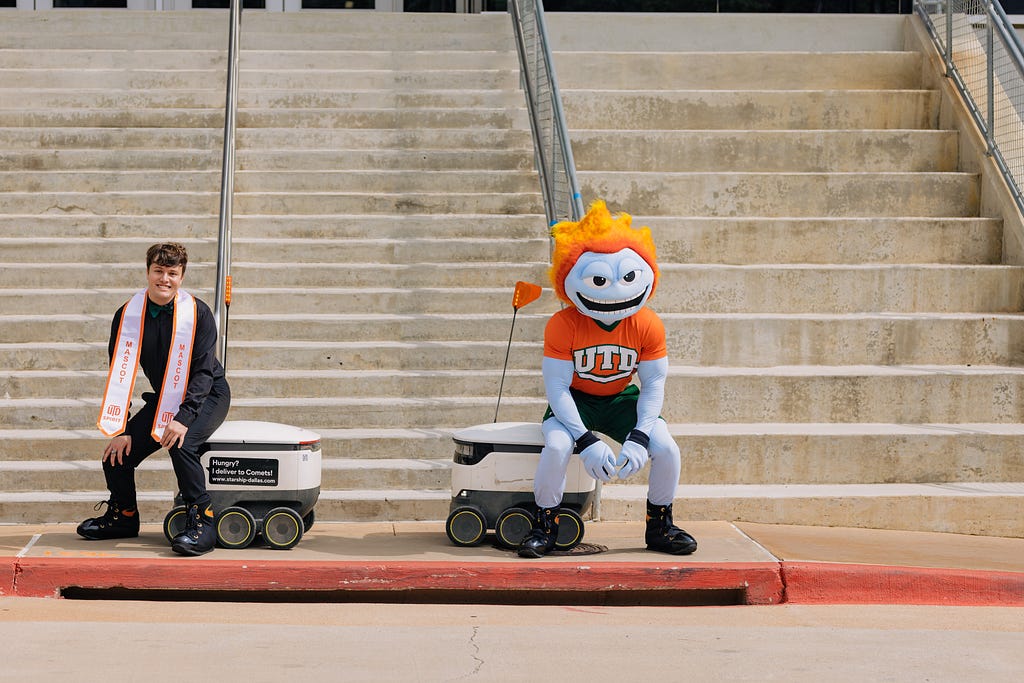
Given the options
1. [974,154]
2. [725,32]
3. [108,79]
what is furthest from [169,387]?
[725,32]

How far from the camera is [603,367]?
6.11m

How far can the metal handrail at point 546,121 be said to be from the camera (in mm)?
8328

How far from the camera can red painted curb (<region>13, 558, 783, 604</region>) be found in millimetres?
5777

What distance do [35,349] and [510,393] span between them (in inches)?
115

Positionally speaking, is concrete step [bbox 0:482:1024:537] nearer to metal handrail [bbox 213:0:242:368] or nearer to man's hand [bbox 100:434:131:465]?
man's hand [bbox 100:434:131:465]

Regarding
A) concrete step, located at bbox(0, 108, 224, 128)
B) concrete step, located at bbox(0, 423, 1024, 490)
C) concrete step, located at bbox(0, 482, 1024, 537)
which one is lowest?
concrete step, located at bbox(0, 482, 1024, 537)

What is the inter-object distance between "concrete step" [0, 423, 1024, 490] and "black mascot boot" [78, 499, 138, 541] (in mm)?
933

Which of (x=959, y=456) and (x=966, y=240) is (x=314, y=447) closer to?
(x=959, y=456)

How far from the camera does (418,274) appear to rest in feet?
29.0

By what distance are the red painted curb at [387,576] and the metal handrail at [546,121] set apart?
2435 mm

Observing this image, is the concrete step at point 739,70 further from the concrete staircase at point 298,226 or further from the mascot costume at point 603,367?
the mascot costume at point 603,367

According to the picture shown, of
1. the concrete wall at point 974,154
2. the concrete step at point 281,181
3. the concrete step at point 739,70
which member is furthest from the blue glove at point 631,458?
the concrete step at point 739,70

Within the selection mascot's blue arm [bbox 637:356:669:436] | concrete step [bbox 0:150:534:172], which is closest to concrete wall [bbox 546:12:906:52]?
concrete step [bbox 0:150:534:172]

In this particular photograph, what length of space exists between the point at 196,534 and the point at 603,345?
205cm
